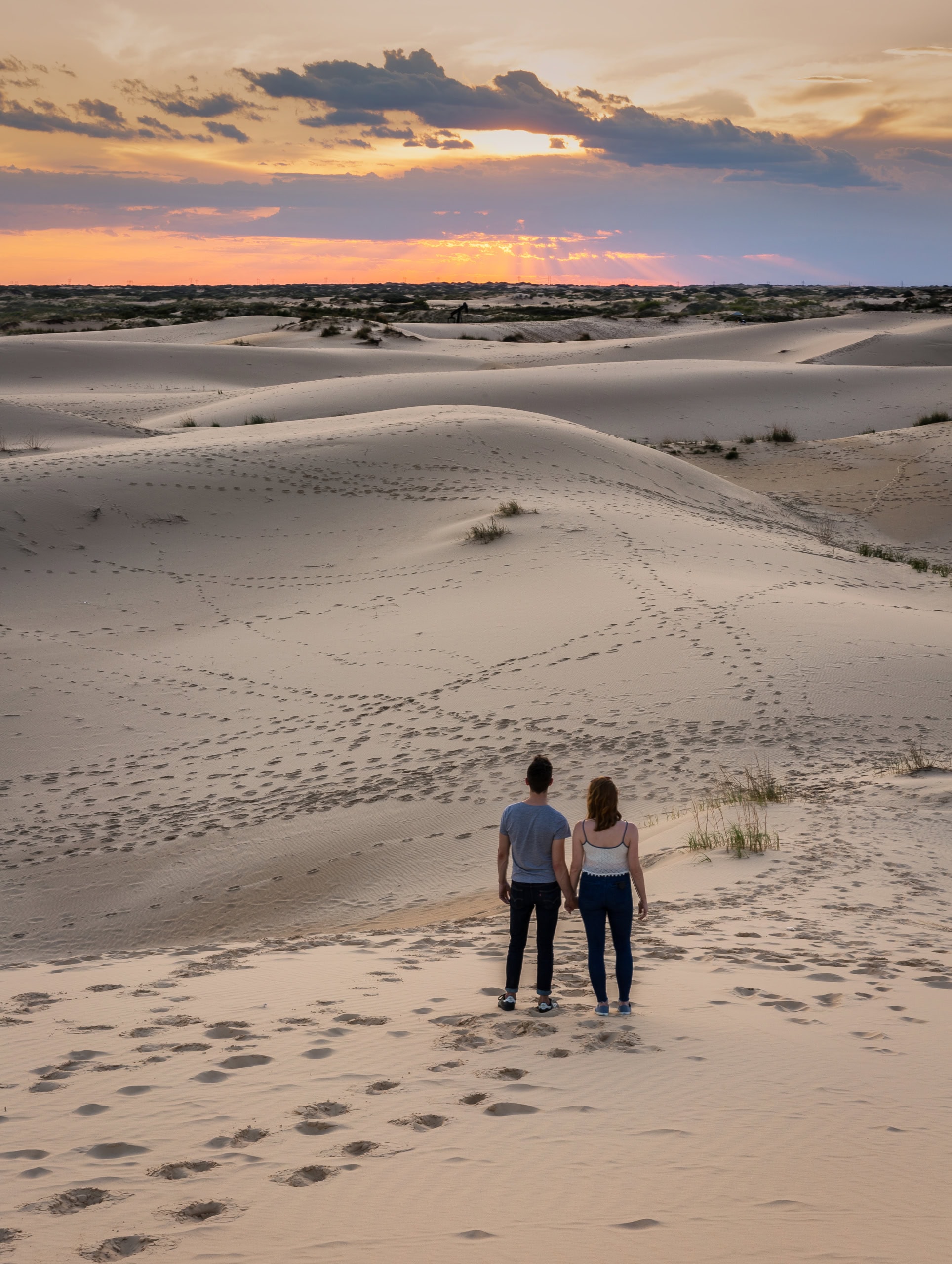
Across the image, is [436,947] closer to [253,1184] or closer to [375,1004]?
[375,1004]

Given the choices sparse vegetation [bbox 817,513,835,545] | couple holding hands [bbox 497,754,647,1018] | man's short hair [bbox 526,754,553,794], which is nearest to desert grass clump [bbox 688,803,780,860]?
couple holding hands [bbox 497,754,647,1018]

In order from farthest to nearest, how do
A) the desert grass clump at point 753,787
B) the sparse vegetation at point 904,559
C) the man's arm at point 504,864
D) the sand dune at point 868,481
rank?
the sand dune at point 868,481, the sparse vegetation at point 904,559, the desert grass clump at point 753,787, the man's arm at point 504,864

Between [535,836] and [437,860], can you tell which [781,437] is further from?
[535,836]

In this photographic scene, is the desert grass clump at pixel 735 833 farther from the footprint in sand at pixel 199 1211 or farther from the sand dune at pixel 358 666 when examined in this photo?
the footprint in sand at pixel 199 1211

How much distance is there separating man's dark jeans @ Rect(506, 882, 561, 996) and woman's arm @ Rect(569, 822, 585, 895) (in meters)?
0.12

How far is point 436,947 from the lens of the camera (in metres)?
6.84

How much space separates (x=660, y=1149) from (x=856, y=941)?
2.89 m

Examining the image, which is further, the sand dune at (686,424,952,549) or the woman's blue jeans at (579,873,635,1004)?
the sand dune at (686,424,952,549)

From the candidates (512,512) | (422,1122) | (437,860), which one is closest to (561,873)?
(422,1122)

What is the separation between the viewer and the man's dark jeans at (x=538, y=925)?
533cm

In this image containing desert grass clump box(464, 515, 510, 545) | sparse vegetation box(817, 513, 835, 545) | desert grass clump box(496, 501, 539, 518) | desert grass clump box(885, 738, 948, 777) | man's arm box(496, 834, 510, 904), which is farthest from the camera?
sparse vegetation box(817, 513, 835, 545)

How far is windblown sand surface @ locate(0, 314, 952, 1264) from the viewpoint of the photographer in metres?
3.70

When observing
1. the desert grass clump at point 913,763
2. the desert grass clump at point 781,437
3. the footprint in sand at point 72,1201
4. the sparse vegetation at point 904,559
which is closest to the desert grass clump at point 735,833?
the desert grass clump at point 913,763

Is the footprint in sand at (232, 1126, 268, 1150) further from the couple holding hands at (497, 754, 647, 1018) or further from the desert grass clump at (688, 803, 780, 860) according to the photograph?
the desert grass clump at (688, 803, 780, 860)
